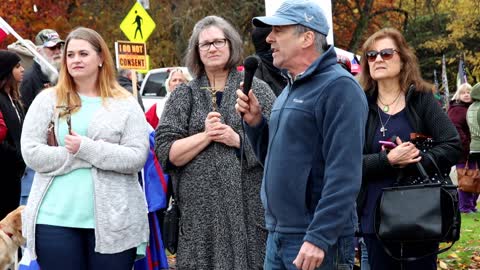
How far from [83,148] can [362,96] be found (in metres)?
1.70

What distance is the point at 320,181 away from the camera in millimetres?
3762

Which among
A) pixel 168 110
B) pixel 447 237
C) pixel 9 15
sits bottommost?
pixel 447 237

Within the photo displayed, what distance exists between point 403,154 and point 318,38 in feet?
4.15

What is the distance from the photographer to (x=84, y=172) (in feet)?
15.3

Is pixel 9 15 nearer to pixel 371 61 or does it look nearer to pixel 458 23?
pixel 458 23

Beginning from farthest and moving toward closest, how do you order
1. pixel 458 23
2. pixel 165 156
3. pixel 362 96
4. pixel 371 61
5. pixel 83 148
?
pixel 458 23 → pixel 371 61 → pixel 165 156 → pixel 83 148 → pixel 362 96

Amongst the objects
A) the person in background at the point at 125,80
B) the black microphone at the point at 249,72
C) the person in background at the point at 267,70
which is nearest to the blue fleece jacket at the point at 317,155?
the black microphone at the point at 249,72

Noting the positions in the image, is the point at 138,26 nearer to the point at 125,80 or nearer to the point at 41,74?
the point at 125,80

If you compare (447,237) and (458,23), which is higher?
(458,23)

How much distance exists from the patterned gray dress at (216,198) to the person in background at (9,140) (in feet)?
8.05

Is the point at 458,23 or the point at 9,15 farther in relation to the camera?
the point at 458,23

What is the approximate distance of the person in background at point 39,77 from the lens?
7082mm

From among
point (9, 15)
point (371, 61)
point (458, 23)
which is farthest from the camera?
point (458, 23)

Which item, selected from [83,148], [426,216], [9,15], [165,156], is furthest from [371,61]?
[9,15]
